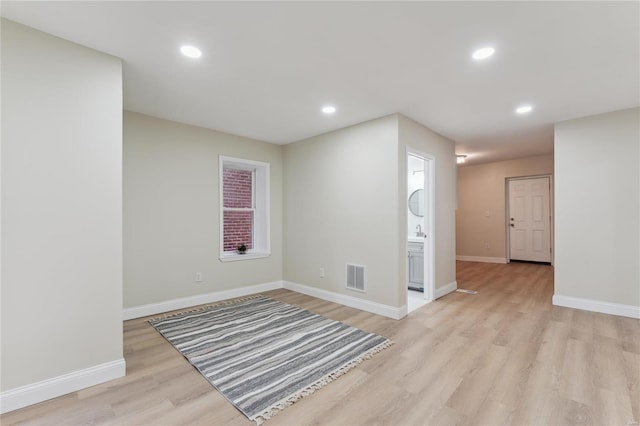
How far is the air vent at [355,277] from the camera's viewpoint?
3897 mm

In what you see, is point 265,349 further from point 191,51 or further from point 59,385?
point 191,51

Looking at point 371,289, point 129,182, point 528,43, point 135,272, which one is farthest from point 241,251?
point 528,43

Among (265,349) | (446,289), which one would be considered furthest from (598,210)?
(265,349)

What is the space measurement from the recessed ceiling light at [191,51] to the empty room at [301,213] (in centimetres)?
2

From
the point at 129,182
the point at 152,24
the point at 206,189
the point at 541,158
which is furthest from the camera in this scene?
the point at 541,158

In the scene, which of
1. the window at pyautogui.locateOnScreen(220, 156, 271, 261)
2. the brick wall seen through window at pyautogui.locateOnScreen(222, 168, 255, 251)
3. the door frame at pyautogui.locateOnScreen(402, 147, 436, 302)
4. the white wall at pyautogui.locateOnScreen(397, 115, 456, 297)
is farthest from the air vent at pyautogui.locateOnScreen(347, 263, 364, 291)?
the brick wall seen through window at pyautogui.locateOnScreen(222, 168, 255, 251)

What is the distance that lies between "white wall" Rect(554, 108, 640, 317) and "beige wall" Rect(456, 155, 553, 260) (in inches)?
125

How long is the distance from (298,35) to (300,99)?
1115 mm

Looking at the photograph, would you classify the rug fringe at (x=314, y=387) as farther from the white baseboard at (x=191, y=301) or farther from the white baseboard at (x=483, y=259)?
the white baseboard at (x=483, y=259)

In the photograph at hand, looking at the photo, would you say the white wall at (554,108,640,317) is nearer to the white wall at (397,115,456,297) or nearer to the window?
the white wall at (397,115,456,297)

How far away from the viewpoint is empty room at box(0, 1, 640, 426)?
186 centimetres

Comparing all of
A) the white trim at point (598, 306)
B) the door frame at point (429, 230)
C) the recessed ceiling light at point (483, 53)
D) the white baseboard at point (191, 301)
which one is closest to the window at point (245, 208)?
the white baseboard at point (191, 301)

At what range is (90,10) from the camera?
5.89 ft

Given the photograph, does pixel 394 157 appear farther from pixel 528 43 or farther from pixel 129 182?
pixel 129 182
